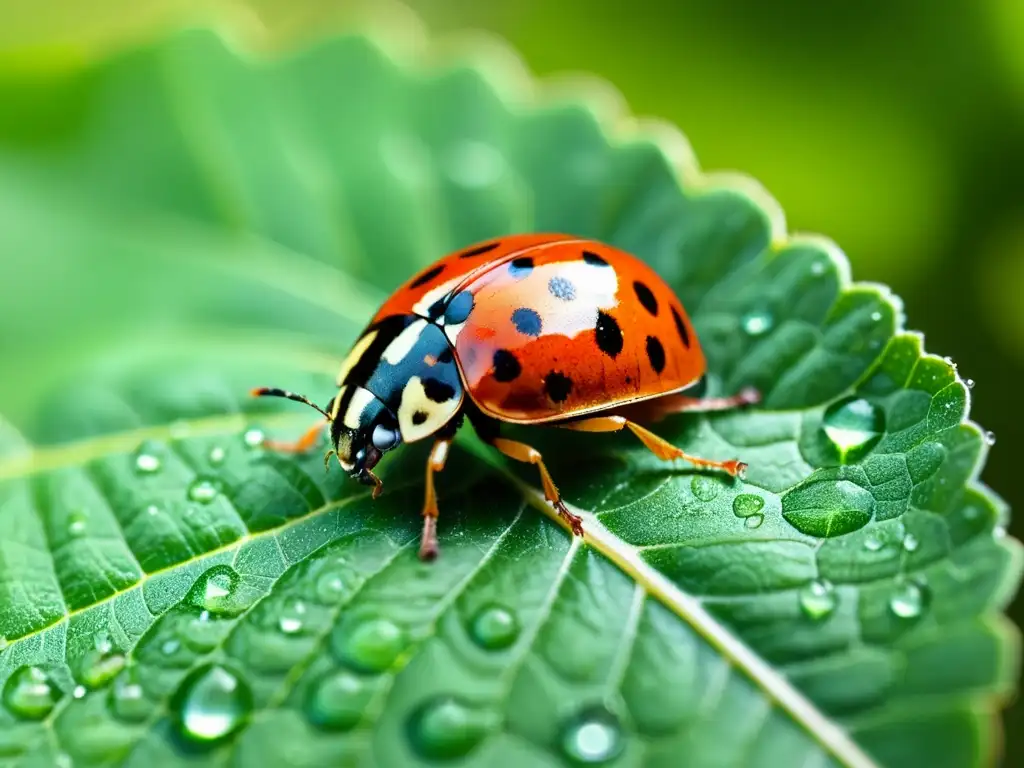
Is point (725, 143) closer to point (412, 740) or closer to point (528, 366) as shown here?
point (528, 366)

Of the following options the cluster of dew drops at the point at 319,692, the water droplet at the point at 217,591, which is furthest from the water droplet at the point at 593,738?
the water droplet at the point at 217,591

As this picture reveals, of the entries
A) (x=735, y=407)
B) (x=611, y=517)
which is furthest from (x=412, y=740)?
(x=735, y=407)

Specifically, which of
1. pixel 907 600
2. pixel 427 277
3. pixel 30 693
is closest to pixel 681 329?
pixel 427 277

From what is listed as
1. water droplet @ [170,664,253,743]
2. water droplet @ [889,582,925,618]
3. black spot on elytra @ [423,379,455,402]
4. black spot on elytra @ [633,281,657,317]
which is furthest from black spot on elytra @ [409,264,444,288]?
water droplet @ [889,582,925,618]

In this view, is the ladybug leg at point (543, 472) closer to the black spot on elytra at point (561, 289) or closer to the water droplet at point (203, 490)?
the black spot on elytra at point (561, 289)

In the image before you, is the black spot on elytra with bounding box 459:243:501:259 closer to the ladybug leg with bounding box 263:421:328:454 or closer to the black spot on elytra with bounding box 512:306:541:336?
the black spot on elytra with bounding box 512:306:541:336

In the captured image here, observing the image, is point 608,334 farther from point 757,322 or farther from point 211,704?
point 211,704
